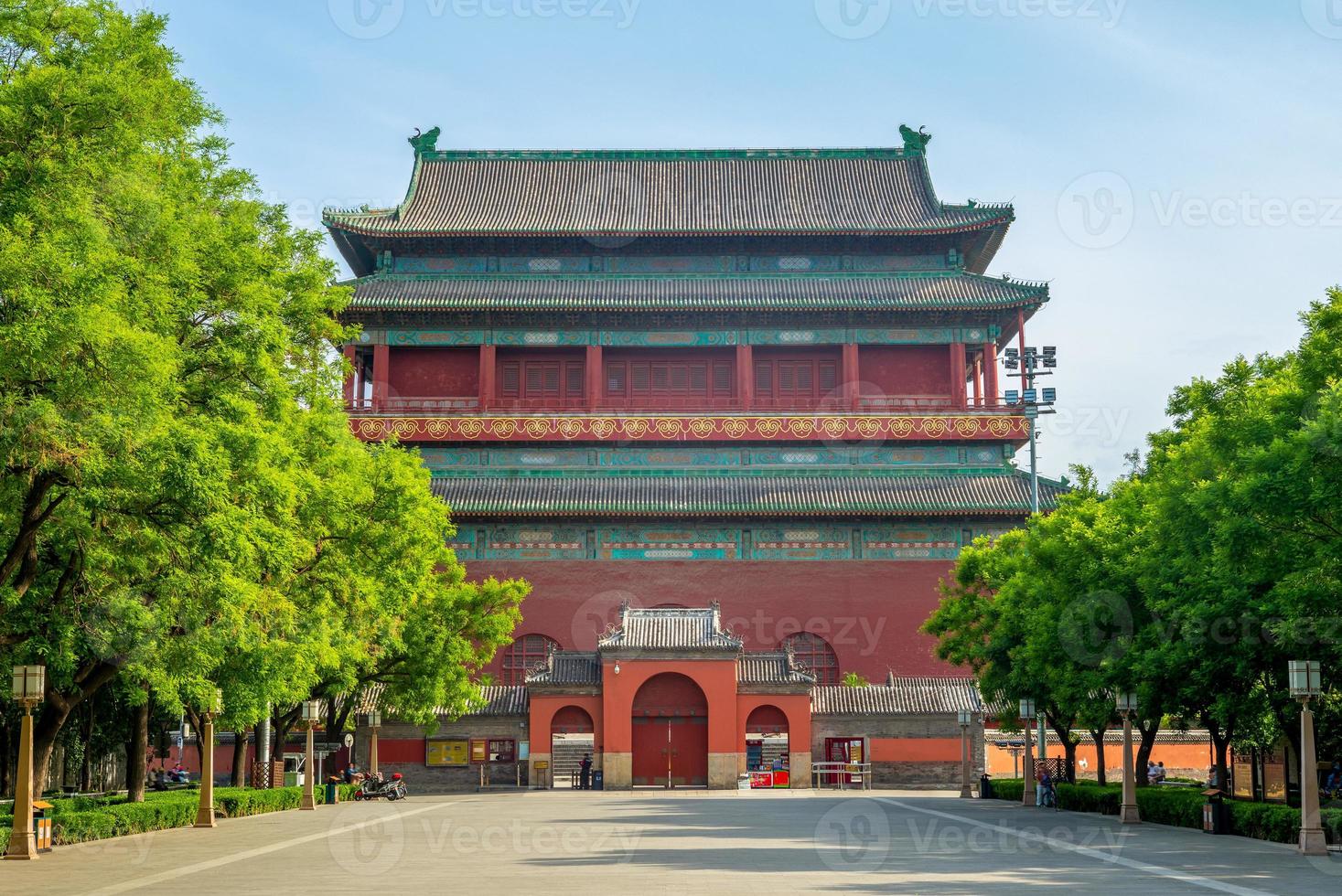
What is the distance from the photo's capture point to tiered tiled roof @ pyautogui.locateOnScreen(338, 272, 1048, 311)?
174 ft

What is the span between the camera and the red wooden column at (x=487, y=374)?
53688mm

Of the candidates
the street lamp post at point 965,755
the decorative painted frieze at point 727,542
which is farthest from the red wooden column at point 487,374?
the street lamp post at point 965,755

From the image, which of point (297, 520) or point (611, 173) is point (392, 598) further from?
point (611, 173)

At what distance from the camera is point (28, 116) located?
18766 millimetres

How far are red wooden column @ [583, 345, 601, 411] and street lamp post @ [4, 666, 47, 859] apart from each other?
33632 mm

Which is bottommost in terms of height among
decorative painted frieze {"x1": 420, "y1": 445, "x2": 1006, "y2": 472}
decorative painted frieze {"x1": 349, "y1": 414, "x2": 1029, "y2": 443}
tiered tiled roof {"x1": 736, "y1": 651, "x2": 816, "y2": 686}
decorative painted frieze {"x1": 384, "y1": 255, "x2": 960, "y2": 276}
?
tiered tiled roof {"x1": 736, "y1": 651, "x2": 816, "y2": 686}

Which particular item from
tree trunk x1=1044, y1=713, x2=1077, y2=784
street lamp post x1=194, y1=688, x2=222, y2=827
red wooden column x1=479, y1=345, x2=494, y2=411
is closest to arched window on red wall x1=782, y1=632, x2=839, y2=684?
tree trunk x1=1044, y1=713, x2=1077, y2=784

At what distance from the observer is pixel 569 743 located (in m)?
46.3

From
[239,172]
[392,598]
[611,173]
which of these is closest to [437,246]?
[611,173]

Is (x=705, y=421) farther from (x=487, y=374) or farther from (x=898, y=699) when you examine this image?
(x=898, y=699)

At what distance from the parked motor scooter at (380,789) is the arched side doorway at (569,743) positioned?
6.05 m

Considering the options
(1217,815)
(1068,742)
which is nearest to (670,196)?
(1068,742)

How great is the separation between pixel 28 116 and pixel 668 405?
36.8 metres

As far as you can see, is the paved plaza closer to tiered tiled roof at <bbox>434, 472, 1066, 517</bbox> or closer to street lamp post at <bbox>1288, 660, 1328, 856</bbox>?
street lamp post at <bbox>1288, 660, 1328, 856</bbox>
